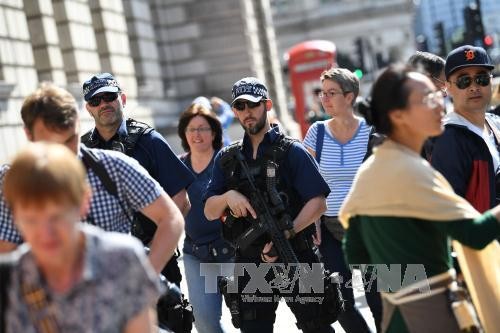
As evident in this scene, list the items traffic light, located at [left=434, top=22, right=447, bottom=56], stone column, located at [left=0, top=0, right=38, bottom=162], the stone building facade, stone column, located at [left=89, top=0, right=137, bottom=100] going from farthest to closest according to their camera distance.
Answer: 1. traffic light, located at [left=434, top=22, right=447, bottom=56]
2. stone column, located at [left=89, top=0, right=137, bottom=100]
3. the stone building facade
4. stone column, located at [left=0, top=0, right=38, bottom=162]

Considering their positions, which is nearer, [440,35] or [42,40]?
[42,40]

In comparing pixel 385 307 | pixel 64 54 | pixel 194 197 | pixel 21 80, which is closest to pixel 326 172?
pixel 194 197

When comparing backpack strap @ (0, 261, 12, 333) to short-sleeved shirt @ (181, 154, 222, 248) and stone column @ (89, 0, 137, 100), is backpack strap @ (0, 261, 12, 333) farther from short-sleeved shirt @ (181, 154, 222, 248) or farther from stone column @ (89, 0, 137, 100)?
stone column @ (89, 0, 137, 100)

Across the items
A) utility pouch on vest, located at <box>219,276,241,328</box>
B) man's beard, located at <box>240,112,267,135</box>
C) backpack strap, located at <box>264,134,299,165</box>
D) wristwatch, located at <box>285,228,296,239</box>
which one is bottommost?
utility pouch on vest, located at <box>219,276,241,328</box>

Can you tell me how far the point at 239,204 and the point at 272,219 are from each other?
0.66 ft

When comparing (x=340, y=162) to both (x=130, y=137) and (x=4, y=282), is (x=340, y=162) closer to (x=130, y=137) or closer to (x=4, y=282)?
(x=130, y=137)

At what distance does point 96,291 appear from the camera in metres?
2.72

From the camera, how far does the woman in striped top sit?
640cm

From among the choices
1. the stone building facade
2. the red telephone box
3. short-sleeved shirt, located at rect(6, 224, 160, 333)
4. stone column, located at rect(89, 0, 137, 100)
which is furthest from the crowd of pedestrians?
the red telephone box

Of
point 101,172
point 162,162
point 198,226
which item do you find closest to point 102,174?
point 101,172

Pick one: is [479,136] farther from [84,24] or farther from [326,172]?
[84,24]

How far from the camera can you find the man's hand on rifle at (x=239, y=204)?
5.35 metres

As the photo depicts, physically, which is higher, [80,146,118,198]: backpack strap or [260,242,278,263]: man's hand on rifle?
[80,146,118,198]: backpack strap

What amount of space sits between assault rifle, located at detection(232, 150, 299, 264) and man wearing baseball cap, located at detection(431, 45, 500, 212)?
89 cm
